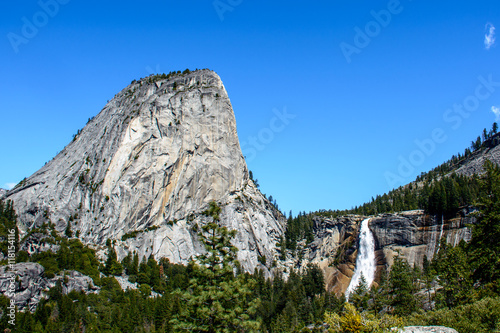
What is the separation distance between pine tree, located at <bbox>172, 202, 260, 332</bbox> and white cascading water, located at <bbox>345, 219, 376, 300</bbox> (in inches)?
4079

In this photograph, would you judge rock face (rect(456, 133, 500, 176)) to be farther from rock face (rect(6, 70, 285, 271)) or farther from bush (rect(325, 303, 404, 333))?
bush (rect(325, 303, 404, 333))

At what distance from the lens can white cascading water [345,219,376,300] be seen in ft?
402

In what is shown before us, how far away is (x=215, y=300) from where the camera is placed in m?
25.0

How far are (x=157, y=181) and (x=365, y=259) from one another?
3057 inches

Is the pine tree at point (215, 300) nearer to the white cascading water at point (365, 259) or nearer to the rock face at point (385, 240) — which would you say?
the rock face at point (385, 240)

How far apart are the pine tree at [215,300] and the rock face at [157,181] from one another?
111480 millimetres

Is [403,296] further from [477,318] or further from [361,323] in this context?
[361,323]

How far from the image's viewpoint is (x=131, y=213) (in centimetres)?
13788

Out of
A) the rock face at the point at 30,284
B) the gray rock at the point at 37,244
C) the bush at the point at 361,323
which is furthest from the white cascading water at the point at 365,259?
the bush at the point at 361,323

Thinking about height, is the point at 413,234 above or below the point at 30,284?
above

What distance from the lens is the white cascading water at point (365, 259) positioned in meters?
122

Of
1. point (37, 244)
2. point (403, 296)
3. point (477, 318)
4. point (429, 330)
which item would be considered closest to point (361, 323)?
point (429, 330)

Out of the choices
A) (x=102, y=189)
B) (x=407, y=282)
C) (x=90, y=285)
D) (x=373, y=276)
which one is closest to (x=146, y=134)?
(x=102, y=189)

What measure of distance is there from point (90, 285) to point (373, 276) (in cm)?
8277
